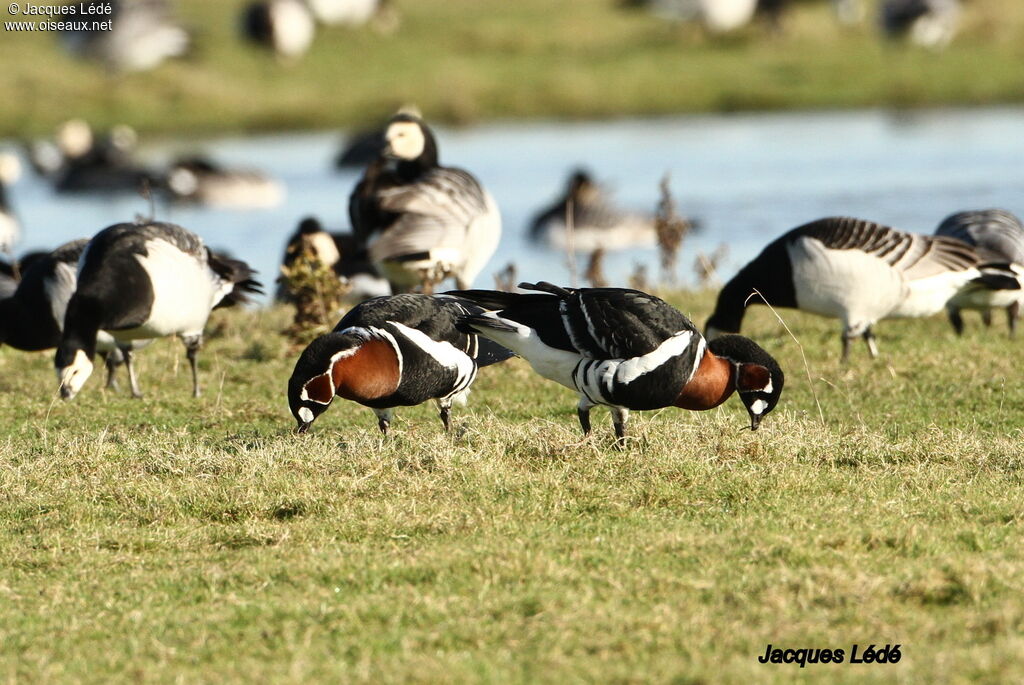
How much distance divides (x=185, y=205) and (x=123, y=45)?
11.9 meters

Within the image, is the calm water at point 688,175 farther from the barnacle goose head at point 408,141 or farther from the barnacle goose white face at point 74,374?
the barnacle goose white face at point 74,374

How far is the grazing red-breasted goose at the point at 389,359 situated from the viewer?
28.6ft

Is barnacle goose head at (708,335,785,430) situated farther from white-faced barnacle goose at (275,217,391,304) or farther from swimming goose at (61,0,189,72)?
swimming goose at (61,0,189,72)

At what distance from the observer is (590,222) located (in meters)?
24.6

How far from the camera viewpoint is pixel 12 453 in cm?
934

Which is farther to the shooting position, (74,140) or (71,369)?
(74,140)

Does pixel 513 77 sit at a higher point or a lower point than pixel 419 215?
higher

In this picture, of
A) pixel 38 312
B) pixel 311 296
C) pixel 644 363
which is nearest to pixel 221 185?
pixel 311 296

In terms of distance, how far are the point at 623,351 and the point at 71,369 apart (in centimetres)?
465

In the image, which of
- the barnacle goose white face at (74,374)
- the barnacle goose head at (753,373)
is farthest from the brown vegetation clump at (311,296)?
the barnacle goose head at (753,373)

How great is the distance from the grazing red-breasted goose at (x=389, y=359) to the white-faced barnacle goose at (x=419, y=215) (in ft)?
12.6

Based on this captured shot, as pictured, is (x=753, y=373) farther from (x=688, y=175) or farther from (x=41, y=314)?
(x=688, y=175)

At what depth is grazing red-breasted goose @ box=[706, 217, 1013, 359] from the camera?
39.9 ft

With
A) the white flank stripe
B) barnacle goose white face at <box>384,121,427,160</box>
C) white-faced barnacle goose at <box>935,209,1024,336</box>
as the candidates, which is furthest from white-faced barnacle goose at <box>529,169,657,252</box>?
the white flank stripe
